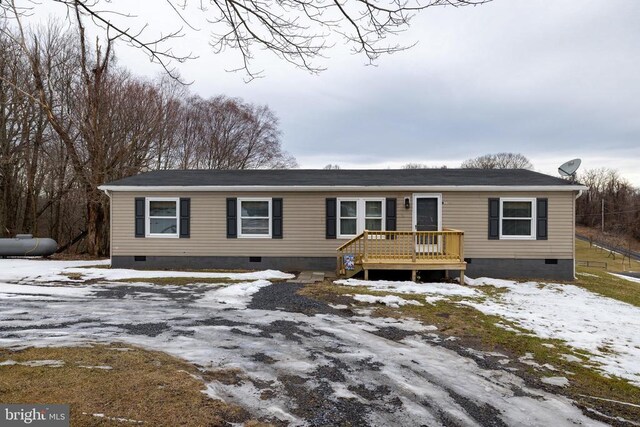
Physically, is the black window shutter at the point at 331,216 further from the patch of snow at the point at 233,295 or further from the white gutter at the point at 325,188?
the patch of snow at the point at 233,295

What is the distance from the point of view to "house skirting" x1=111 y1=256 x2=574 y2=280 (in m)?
11.3

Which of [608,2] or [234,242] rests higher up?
[608,2]

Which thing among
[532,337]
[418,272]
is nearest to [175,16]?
[532,337]

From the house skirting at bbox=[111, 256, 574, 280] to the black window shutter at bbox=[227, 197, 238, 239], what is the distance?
34.5 inches

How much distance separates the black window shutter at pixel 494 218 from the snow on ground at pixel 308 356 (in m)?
6.56

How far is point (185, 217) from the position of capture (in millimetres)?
11609

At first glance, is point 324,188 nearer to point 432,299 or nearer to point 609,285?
point 432,299

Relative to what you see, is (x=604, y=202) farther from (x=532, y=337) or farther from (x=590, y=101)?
(x=532, y=337)

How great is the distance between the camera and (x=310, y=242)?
456 inches

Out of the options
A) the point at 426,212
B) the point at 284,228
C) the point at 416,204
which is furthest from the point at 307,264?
the point at 426,212

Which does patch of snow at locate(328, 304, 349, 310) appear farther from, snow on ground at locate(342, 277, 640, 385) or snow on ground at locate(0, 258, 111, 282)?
snow on ground at locate(0, 258, 111, 282)

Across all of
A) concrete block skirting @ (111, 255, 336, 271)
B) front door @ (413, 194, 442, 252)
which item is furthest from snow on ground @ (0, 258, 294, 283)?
front door @ (413, 194, 442, 252)

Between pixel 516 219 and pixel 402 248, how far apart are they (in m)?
3.84

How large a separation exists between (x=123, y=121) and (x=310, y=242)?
12.4m
